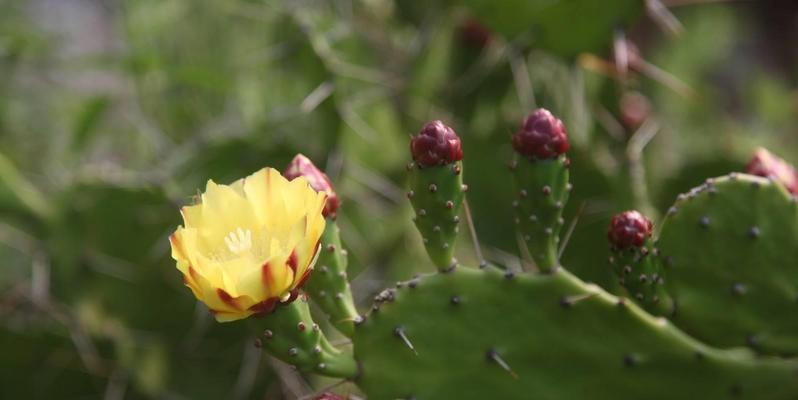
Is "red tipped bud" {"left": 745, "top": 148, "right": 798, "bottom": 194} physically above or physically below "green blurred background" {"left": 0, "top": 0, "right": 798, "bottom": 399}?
above

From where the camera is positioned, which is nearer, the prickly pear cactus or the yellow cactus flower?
the yellow cactus flower

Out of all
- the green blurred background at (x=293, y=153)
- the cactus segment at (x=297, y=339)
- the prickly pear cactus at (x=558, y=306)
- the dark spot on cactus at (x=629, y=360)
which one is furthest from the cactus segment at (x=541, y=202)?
the green blurred background at (x=293, y=153)

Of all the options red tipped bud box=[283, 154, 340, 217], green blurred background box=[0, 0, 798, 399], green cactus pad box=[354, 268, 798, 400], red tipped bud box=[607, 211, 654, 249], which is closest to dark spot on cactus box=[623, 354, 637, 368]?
green cactus pad box=[354, 268, 798, 400]

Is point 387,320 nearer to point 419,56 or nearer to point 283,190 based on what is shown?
point 283,190

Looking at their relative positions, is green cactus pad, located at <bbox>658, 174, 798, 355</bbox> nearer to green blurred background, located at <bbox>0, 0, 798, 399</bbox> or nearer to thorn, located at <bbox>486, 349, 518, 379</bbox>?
thorn, located at <bbox>486, 349, 518, 379</bbox>

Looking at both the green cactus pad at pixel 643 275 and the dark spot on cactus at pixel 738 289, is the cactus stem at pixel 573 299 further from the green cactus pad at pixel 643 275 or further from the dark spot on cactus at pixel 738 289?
the dark spot on cactus at pixel 738 289

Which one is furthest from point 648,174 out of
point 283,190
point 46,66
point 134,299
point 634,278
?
point 46,66
